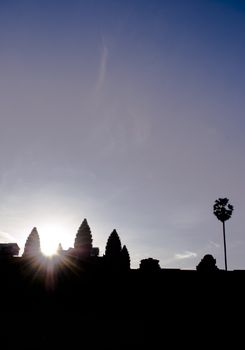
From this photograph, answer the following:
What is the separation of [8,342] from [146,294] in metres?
6.96

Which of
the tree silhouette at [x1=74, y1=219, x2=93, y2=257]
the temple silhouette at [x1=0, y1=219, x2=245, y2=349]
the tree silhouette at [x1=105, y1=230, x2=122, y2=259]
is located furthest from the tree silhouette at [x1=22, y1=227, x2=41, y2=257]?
the temple silhouette at [x1=0, y1=219, x2=245, y2=349]

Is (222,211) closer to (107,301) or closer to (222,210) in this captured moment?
(222,210)

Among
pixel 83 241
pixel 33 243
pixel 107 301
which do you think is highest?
pixel 83 241

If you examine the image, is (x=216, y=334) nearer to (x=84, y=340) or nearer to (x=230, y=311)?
(x=230, y=311)

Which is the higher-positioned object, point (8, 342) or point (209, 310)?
point (209, 310)

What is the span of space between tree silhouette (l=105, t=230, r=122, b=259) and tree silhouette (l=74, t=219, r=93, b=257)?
8.05ft

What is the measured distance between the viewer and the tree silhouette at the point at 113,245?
45875 millimetres

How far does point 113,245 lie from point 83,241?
405 centimetres

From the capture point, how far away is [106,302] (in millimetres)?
17406

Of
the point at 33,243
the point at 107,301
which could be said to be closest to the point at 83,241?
the point at 33,243

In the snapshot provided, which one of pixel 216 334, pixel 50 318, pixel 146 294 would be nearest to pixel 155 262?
pixel 146 294

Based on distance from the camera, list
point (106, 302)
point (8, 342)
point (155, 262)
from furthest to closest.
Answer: point (155, 262) < point (106, 302) < point (8, 342)

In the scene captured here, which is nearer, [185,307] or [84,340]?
[84,340]

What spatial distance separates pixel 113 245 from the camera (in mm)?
46375
